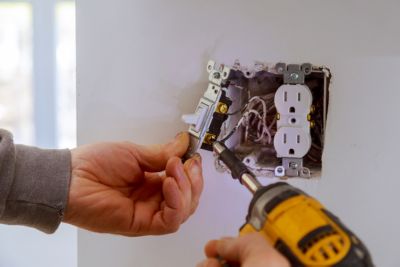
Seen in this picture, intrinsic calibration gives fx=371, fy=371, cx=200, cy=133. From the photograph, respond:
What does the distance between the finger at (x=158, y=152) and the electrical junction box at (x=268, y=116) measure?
0.03m

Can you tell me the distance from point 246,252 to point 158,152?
33cm

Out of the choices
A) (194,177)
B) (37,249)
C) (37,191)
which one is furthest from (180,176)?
(37,249)

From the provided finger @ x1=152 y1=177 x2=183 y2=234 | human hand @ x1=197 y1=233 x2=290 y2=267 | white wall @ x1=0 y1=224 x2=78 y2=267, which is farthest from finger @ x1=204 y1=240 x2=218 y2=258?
white wall @ x1=0 y1=224 x2=78 y2=267

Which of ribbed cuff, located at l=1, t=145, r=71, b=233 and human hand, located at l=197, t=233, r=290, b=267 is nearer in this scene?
human hand, located at l=197, t=233, r=290, b=267

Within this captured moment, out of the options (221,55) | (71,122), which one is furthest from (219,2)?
(71,122)

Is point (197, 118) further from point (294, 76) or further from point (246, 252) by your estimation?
point (246, 252)

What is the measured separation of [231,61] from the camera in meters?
0.75

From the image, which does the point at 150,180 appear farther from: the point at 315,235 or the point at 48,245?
the point at 48,245

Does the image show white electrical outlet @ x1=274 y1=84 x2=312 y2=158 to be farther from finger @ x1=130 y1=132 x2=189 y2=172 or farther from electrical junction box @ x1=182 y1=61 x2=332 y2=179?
finger @ x1=130 y1=132 x2=189 y2=172

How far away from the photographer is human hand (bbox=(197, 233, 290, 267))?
0.43 m

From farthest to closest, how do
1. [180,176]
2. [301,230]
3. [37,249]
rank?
[37,249] < [180,176] < [301,230]

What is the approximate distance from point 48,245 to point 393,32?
1181 mm

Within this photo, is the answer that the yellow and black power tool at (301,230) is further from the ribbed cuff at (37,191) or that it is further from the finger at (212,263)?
the ribbed cuff at (37,191)

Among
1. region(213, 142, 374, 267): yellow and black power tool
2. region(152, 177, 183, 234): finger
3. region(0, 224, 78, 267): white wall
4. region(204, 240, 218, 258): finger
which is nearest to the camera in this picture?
region(213, 142, 374, 267): yellow and black power tool
